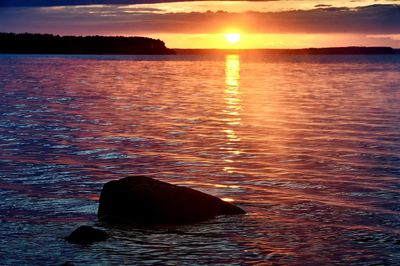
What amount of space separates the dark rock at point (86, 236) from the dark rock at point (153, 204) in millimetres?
1471

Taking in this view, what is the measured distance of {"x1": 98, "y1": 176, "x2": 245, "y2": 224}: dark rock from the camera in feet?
49.7

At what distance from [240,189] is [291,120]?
19.1 metres

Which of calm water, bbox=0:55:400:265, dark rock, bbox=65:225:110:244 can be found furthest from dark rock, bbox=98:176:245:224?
dark rock, bbox=65:225:110:244

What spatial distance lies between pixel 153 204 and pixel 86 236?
2144mm

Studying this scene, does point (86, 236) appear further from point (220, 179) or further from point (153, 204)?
point (220, 179)

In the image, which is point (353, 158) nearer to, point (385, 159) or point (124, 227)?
point (385, 159)

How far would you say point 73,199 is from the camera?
17.5m

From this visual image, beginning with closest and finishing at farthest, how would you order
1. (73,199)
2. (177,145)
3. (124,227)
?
(124,227) → (73,199) → (177,145)

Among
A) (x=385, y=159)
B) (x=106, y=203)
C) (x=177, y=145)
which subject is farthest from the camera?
(x=177, y=145)

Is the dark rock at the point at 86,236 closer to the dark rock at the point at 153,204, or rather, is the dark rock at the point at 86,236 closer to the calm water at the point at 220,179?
the calm water at the point at 220,179

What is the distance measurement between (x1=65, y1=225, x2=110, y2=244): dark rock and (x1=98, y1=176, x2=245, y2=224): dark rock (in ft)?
4.82

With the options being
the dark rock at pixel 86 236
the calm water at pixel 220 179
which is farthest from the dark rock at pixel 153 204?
the dark rock at pixel 86 236

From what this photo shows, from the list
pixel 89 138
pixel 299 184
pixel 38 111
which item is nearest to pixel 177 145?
pixel 89 138

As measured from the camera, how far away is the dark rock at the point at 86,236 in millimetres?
13359
